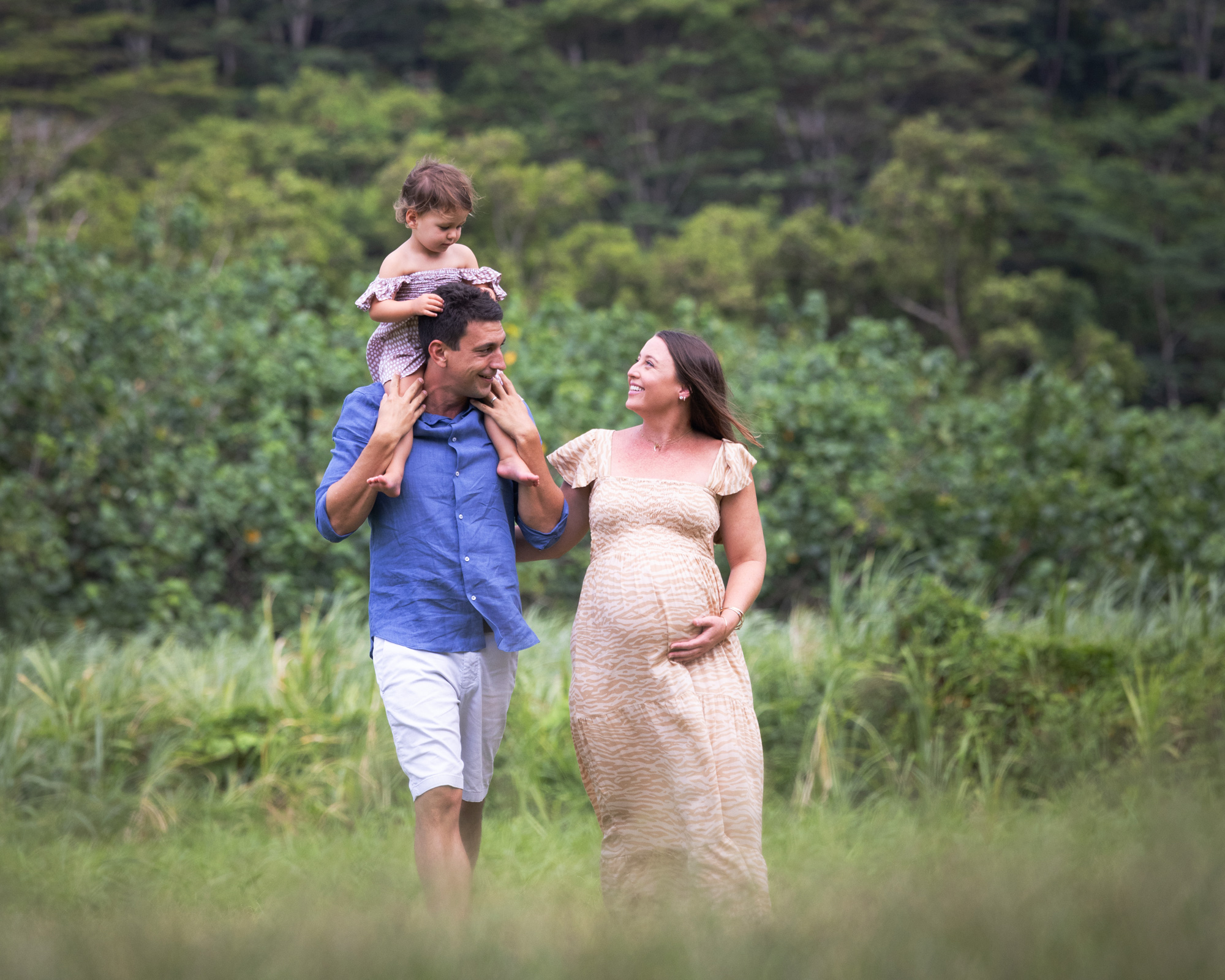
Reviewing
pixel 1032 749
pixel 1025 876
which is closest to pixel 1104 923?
pixel 1025 876

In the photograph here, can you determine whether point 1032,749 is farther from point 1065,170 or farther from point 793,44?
point 793,44

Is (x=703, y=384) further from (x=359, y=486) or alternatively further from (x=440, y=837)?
(x=440, y=837)

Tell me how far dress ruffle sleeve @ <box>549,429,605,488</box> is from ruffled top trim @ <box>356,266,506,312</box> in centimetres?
48

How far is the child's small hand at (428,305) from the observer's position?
3.29 metres

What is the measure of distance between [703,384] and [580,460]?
1.46ft

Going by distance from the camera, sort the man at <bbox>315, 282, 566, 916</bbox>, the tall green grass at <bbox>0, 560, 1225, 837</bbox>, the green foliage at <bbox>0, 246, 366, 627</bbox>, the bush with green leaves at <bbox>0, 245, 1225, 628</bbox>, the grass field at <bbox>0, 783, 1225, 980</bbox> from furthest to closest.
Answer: the bush with green leaves at <bbox>0, 245, 1225, 628</bbox>
the green foliage at <bbox>0, 246, 366, 627</bbox>
the tall green grass at <bbox>0, 560, 1225, 837</bbox>
the man at <bbox>315, 282, 566, 916</bbox>
the grass field at <bbox>0, 783, 1225, 980</bbox>

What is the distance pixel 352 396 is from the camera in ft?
11.2

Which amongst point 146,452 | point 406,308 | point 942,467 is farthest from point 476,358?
point 942,467

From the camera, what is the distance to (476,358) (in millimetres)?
3293

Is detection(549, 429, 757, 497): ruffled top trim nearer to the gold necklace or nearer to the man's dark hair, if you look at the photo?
the gold necklace

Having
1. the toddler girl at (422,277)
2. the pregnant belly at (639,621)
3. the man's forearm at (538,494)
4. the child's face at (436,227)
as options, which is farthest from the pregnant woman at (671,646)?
the child's face at (436,227)

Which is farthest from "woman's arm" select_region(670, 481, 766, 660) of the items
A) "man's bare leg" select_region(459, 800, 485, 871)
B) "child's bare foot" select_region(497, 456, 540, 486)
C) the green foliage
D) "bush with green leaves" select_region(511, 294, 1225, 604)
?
the green foliage

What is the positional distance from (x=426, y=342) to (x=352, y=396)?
262 mm

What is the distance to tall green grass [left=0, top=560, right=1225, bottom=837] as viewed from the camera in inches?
206
